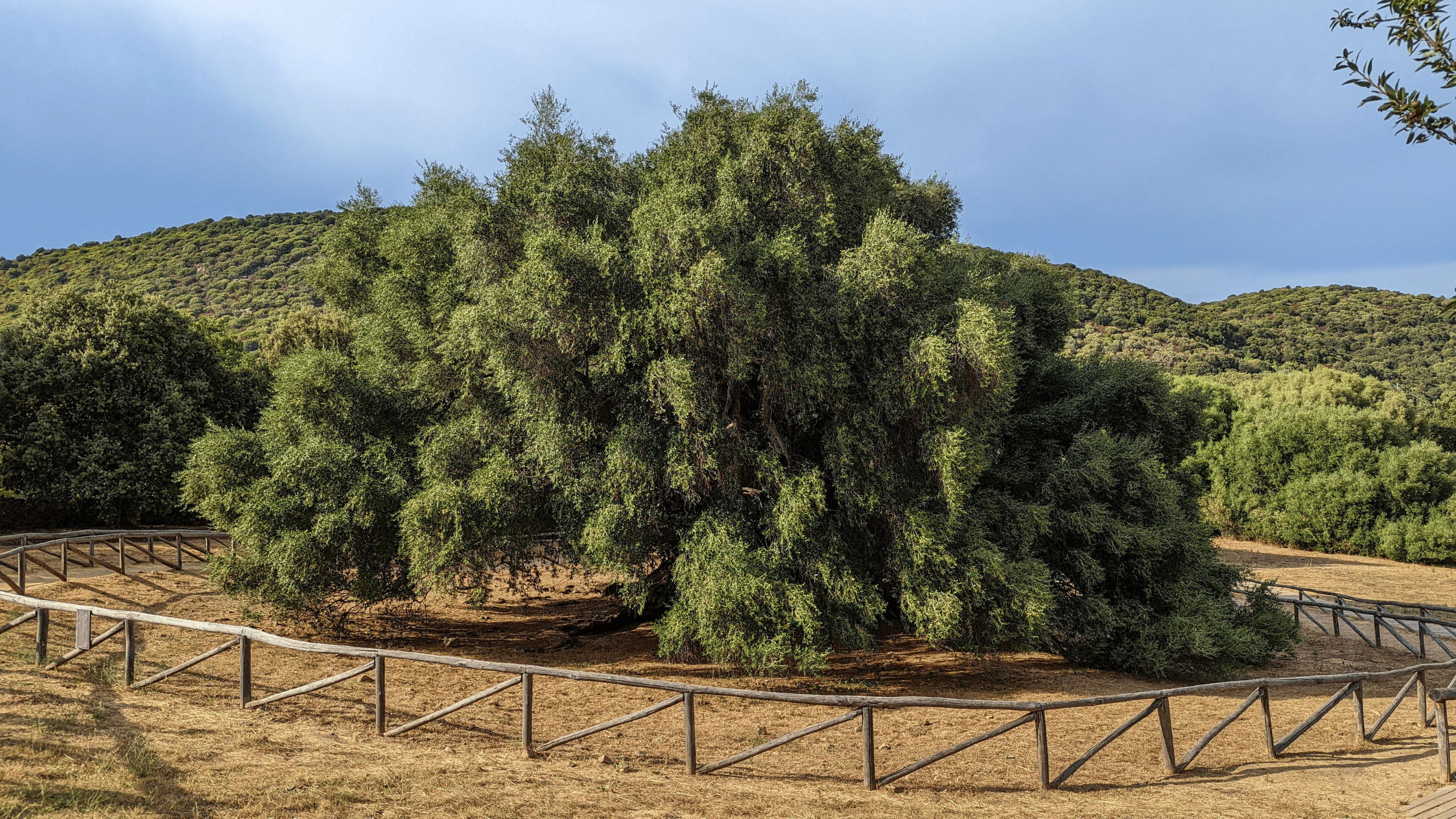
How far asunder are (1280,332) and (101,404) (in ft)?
356

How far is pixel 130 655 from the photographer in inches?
429

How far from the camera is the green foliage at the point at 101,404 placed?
84.7ft

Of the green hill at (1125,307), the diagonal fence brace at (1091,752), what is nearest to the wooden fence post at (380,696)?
the diagonal fence brace at (1091,752)

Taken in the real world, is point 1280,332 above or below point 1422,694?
above

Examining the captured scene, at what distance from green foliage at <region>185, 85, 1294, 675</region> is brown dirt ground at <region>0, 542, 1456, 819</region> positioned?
4.28ft

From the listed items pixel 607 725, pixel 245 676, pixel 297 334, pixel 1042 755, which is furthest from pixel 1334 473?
pixel 297 334

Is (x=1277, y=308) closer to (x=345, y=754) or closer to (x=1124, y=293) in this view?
(x=1124, y=293)

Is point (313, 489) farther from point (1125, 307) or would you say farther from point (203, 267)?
point (1125, 307)

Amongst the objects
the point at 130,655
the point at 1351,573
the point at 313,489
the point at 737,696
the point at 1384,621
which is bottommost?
the point at 1351,573

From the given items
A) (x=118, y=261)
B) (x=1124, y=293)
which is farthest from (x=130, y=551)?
(x=1124, y=293)

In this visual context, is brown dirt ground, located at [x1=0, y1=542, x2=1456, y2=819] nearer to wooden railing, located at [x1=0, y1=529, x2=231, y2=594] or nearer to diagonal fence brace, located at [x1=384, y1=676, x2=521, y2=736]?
diagonal fence brace, located at [x1=384, y1=676, x2=521, y2=736]

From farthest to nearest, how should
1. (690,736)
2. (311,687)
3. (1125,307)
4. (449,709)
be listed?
(1125,307) → (311,687) → (449,709) → (690,736)

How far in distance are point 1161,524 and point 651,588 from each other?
444 inches

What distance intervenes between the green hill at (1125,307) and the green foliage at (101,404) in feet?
114
